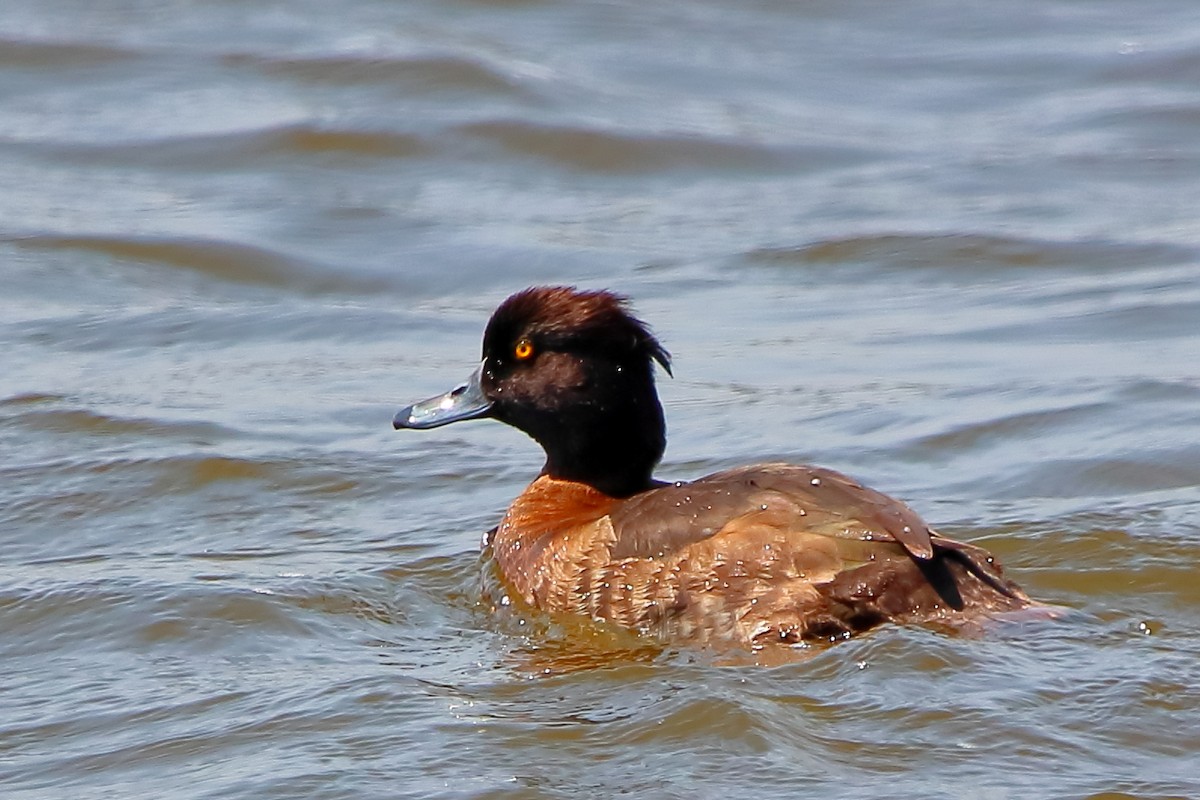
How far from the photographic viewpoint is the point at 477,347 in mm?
10523

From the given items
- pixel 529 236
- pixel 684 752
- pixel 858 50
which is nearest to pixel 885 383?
pixel 529 236

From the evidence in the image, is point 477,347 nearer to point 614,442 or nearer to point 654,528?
point 614,442

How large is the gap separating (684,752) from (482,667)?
1.07 meters

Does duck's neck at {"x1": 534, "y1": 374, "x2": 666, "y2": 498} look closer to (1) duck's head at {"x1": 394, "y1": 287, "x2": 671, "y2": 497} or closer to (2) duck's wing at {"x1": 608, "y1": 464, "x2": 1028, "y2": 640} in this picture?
(1) duck's head at {"x1": 394, "y1": 287, "x2": 671, "y2": 497}

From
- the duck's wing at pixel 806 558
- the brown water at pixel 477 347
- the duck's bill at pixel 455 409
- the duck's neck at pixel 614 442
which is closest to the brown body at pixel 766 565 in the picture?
the duck's wing at pixel 806 558

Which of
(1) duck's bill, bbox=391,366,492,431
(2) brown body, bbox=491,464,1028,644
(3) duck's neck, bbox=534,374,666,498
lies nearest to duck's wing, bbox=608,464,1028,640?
(2) brown body, bbox=491,464,1028,644

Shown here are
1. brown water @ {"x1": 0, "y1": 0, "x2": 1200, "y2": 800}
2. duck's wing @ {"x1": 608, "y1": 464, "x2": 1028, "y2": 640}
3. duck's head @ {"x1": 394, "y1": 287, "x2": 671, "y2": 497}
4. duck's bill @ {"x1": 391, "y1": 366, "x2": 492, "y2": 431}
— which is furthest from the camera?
duck's bill @ {"x1": 391, "y1": 366, "x2": 492, "y2": 431}

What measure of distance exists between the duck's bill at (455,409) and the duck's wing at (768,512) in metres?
0.98

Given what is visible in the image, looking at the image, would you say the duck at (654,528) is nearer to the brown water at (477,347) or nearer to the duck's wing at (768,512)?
the duck's wing at (768,512)

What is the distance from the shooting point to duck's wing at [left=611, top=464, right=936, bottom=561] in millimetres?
6547

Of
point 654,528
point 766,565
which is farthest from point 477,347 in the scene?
point 766,565

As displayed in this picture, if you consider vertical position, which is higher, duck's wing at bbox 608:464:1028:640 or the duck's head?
the duck's head

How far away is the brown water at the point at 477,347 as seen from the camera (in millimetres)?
5996

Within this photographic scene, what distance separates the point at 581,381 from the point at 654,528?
0.88 metres
